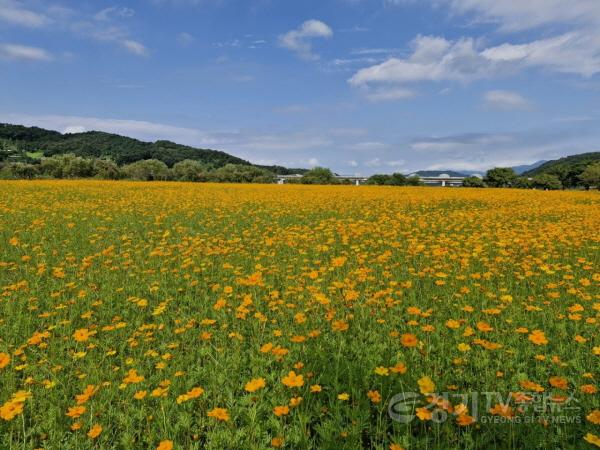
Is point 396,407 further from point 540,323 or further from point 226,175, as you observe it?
point 226,175

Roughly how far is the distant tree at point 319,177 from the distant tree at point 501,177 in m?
34.6

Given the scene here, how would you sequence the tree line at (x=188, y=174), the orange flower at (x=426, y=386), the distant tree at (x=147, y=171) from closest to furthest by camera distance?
the orange flower at (x=426, y=386) < the tree line at (x=188, y=174) < the distant tree at (x=147, y=171)

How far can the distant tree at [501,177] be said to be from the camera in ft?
261

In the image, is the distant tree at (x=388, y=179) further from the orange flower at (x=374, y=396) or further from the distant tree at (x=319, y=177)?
the orange flower at (x=374, y=396)

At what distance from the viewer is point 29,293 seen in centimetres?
638

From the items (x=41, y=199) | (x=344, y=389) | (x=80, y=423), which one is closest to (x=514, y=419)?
(x=344, y=389)

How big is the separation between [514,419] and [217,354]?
286 cm

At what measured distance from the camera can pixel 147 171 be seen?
230ft

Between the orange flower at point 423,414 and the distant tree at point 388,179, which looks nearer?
the orange flower at point 423,414

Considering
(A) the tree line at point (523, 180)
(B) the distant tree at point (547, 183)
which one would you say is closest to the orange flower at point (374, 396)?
(A) the tree line at point (523, 180)

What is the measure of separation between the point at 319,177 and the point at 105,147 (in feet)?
217

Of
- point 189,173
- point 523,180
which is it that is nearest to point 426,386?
point 189,173

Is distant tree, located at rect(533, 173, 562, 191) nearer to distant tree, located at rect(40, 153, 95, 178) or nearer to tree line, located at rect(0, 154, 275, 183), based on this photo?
tree line, located at rect(0, 154, 275, 183)

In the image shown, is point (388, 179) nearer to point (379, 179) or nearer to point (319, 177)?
point (379, 179)
